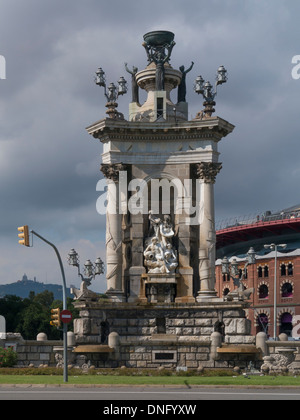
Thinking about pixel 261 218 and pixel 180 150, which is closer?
pixel 180 150

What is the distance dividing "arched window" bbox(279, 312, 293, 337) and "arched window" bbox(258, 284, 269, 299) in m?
4.57

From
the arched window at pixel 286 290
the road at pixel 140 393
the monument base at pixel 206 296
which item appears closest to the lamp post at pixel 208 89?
the monument base at pixel 206 296

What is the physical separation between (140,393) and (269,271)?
285 ft

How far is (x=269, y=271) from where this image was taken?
367 feet

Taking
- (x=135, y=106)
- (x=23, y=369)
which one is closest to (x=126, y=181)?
(x=135, y=106)

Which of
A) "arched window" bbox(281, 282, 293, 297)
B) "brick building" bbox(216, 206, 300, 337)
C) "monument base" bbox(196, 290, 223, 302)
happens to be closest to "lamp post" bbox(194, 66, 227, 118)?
"monument base" bbox(196, 290, 223, 302)

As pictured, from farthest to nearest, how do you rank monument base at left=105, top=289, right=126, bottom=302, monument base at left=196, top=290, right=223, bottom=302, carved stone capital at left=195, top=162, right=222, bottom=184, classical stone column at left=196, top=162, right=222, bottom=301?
carved stone capital at left=195, top=162, right=222, bottom=184
classical stone column at left=196, top=162, right=222, bottom=301
monument base at left=105, top=289, right=126, bottom=302
monument base at left=196, top=290, right=223, bottom=302

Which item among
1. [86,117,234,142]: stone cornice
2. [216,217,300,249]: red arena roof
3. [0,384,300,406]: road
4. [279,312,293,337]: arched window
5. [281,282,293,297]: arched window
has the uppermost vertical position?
[86,117,234,142]: stone cornice

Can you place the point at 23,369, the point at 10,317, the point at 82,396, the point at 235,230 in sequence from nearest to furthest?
1. the point at 82,396
2. the point at 23,369
3. the point at 10,317
4. the point at 235,230

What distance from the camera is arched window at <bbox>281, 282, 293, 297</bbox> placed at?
111 meters

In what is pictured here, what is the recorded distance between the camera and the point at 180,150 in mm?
47562

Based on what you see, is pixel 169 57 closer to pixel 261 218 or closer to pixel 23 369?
pixel 23 369

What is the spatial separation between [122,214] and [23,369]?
12679mm

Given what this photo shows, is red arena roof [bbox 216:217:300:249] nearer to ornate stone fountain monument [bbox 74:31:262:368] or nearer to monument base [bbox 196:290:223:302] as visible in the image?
ornate stone fountain monument [bbox 74:31:262:368]
